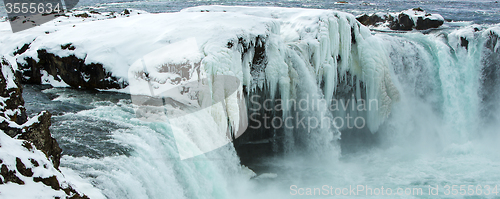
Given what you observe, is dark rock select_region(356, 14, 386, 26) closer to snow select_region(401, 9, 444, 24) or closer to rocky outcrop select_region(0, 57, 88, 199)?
snow select_region(401, 9, 444, 24)

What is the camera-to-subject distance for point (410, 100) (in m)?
10.8

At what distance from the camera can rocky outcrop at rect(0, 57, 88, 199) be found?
2.67 meters

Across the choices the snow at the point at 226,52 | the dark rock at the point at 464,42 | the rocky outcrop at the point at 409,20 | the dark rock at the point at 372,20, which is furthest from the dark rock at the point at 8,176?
the dark rock at the point at 372,20

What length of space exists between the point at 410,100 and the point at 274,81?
5.28 m

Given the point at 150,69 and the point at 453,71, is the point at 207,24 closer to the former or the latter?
the point at 150,69

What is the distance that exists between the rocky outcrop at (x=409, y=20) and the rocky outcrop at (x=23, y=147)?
14623 millimetres

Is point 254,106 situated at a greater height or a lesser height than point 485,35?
lesser

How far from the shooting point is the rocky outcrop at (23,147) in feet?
8.75

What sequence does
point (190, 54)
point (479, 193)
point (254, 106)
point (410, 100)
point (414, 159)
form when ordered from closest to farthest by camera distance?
point (190, 54)
point (479, 193)
point (254, 106)
point (414, 159)
point (410, 100)

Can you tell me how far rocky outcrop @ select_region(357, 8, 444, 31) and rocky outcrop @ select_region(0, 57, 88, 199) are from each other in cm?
1462

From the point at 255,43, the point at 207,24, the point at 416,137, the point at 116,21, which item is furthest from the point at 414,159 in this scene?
the point at 116,21

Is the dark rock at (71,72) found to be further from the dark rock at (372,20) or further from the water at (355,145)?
the dark rock at (372,20)

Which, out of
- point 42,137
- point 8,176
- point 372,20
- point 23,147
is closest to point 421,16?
point 372,20

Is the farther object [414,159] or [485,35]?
[485,35]
